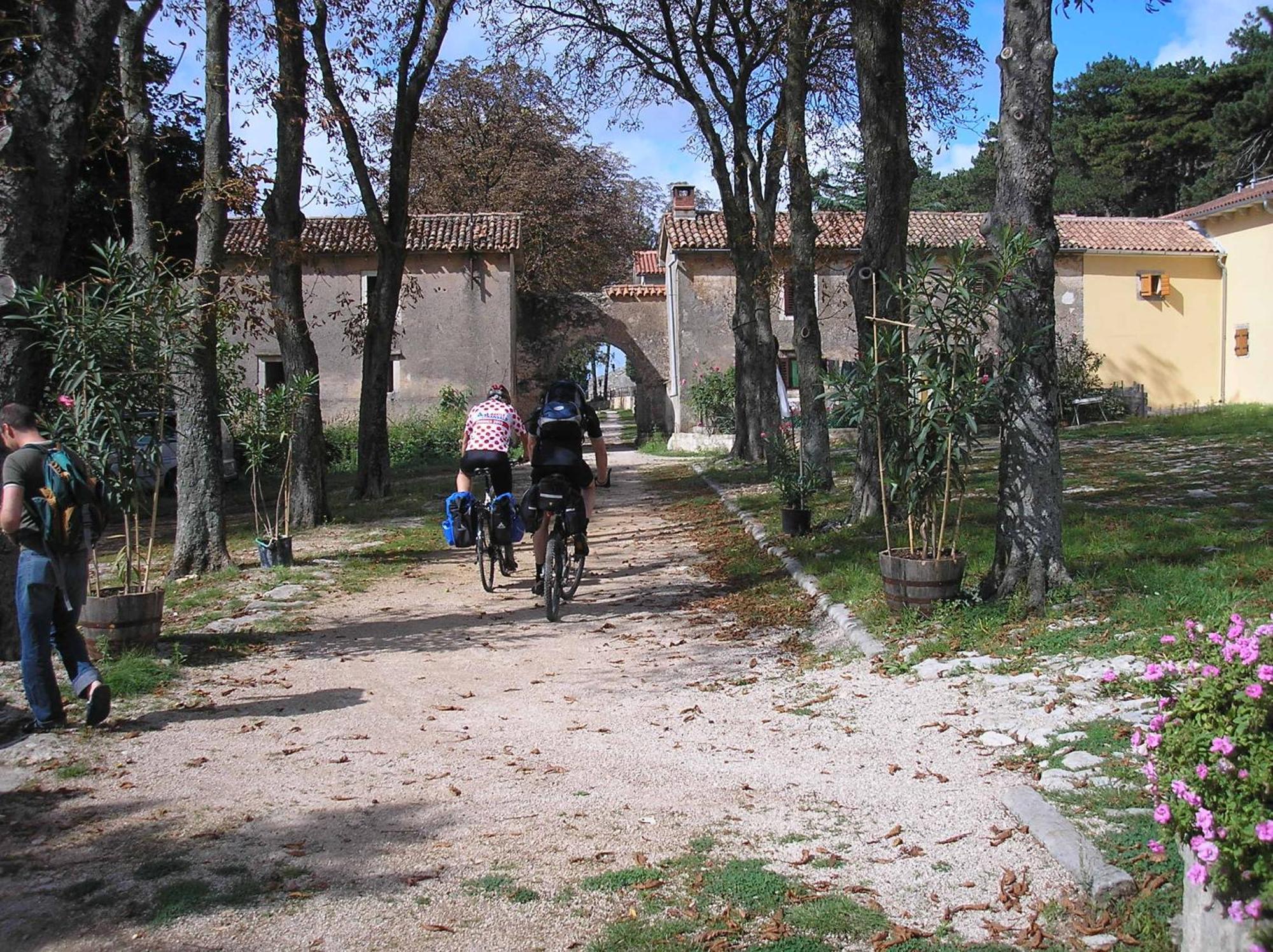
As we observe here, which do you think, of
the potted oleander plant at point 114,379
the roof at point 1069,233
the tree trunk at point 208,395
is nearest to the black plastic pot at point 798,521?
the tree trunk at point 208,395

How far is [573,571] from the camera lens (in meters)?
9.26

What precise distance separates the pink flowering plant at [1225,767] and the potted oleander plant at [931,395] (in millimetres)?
4240

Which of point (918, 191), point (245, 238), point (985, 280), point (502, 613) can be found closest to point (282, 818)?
point (502, 613)

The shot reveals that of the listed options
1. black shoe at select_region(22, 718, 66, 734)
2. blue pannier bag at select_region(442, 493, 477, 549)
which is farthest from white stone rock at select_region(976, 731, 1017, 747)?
blue pannier bag at select_region(442, 493, 477, 549)

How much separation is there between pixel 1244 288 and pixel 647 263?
81.5 feet

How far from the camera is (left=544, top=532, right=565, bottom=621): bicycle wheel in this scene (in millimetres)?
8641

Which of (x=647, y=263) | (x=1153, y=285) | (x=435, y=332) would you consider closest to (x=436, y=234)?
(x=435, y=332)

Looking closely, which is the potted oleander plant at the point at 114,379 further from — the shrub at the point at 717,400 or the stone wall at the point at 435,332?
the stone wall at the point at 435,332

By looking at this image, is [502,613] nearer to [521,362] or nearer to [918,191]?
[521,362]

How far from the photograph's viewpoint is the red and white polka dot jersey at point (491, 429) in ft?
32.0

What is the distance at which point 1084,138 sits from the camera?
164 ft

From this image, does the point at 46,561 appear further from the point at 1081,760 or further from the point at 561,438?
the point at 1081,760

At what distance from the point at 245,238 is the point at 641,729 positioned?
30209mm

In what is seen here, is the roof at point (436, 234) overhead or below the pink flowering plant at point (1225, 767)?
overhead
